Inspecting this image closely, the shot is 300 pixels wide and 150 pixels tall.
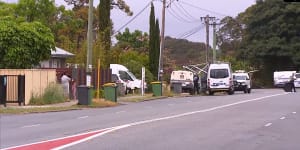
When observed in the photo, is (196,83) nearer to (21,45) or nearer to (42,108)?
(21,45)

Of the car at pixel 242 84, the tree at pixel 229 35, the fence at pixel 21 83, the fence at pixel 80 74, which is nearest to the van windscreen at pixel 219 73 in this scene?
the car at pixel 242 84

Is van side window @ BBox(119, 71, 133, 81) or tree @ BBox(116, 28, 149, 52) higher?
tree @ BBox(116, 28, 149, 52)

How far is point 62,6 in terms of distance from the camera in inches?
2489

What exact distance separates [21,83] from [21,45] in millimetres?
7716

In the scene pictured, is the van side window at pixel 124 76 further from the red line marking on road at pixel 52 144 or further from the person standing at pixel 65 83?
the red line marking on road at pixel 52 144

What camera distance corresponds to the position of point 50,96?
3158 cm

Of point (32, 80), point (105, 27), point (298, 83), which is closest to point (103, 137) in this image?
point (32, 80)

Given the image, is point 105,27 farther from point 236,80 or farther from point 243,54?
point 243,54

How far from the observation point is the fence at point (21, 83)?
29.8 metres

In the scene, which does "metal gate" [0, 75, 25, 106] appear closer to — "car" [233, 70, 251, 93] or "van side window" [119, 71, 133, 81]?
"van side window" [119, 71, 133, 81]

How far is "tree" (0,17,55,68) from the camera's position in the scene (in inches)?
1441

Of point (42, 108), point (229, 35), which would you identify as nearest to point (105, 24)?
point (42, 108)

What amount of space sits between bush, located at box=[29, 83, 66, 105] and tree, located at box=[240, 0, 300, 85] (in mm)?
47397

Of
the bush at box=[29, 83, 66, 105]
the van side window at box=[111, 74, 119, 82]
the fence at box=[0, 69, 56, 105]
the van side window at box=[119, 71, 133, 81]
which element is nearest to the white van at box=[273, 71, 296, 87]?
the van side window at box=[119, 71, 133, 81]
